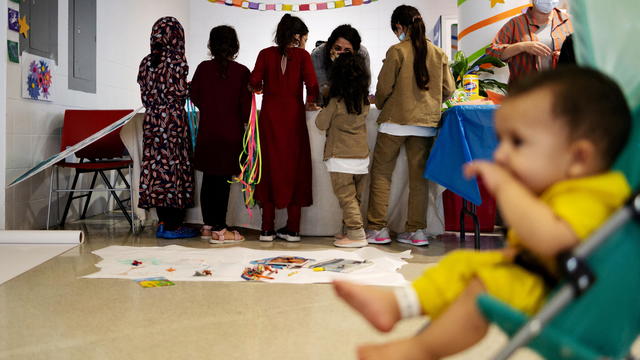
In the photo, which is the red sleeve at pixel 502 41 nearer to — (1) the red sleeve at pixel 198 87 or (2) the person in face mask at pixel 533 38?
(2) the person in face mask at pixel 533 38

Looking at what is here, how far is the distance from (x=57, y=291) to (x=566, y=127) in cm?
199

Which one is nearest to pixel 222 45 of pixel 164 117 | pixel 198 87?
pixel 198 87

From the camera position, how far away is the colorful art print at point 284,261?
2.57 metres

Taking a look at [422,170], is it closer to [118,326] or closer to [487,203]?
[487,203]

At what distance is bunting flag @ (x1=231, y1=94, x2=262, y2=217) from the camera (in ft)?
10.5

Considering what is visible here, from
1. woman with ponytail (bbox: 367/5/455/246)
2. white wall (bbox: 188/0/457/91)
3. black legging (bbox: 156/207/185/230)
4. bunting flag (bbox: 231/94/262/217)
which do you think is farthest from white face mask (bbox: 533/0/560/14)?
white wall (bbox: 188/0/457/91)

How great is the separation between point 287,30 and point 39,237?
1.82m

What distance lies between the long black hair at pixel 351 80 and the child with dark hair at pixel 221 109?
610 millimetres

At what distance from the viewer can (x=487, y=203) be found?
341 cm

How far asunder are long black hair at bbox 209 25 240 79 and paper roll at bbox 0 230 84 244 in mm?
1263

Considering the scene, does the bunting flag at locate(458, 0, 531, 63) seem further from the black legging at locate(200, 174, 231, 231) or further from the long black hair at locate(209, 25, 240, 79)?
the black legging at locate(200, 174, 231, 231)

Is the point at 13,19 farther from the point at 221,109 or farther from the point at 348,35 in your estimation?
the point at 348,35

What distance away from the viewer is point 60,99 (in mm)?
4027

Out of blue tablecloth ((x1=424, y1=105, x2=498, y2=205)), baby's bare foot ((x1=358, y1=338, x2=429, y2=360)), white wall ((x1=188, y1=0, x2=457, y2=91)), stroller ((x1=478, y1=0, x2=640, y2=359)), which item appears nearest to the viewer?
stroller ((x1=478, y1=0, x2=640, y2=359))
